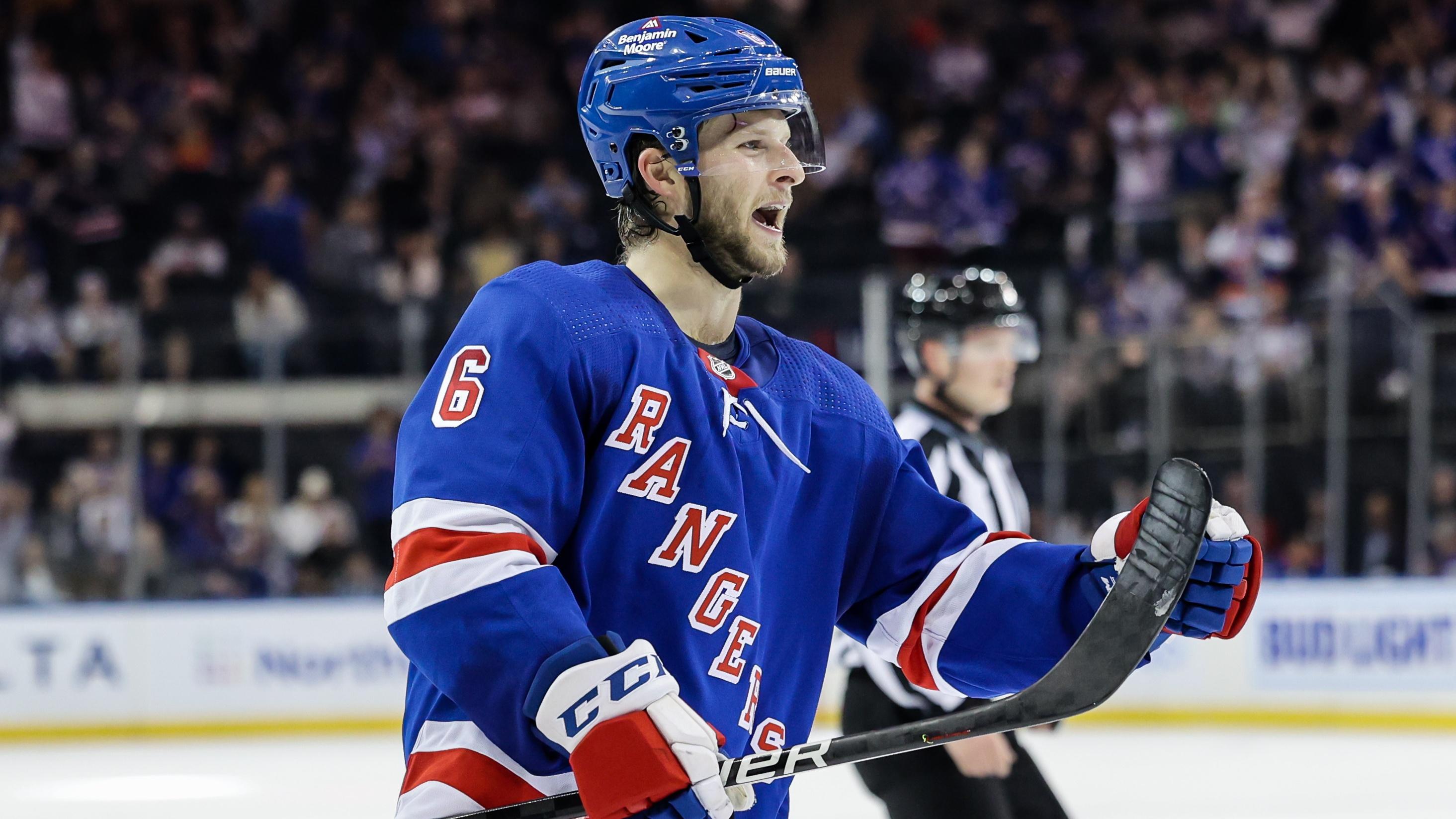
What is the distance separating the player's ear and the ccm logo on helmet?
604 mm

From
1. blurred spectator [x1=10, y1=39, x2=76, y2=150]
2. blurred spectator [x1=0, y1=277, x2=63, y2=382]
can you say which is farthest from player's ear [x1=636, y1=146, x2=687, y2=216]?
blurred spectator [x1=10, y1=39, x2=76, y2=150]

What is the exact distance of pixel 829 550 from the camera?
1.94 metres

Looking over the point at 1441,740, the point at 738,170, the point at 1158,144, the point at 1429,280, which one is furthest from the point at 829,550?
the point at 1158,144

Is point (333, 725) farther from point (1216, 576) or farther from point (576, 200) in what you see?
point (1216, 576)

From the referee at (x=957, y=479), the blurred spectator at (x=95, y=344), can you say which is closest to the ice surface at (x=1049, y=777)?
the blurred spectator at (x=95, y=344)

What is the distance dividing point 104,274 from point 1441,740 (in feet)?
22.4

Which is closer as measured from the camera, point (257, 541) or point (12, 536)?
point (12, 536)

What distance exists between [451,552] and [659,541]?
0.25m

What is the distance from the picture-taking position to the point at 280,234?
29.5ft

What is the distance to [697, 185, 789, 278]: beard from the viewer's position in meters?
1.89

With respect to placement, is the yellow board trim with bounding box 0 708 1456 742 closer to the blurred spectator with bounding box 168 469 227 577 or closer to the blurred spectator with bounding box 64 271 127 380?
the blurred spectator with bounding box 168 469 227 577

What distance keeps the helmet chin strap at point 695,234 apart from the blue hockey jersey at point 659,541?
2.9 inches

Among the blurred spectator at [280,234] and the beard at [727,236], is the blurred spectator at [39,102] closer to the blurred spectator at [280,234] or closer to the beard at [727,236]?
the blurred spectator at [280,234]

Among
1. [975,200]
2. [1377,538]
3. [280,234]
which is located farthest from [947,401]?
[280,234]
